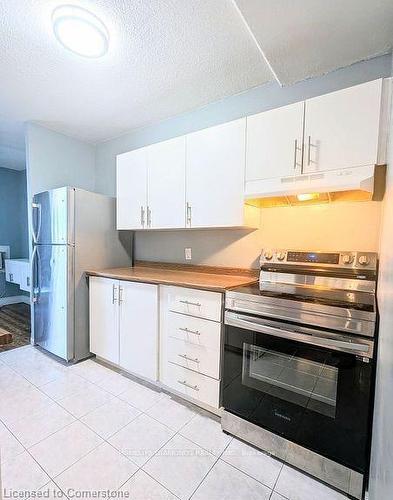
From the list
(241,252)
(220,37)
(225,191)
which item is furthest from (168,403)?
(220,37)

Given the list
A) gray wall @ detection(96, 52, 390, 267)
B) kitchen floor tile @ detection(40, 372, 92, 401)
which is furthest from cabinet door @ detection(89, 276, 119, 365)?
gray wall @ detection(96, 52, 390, 267)

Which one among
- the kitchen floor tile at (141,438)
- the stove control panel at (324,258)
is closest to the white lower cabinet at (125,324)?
the kitchen floor tile at (141,438)

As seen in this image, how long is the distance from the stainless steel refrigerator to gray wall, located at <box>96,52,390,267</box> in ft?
1.62

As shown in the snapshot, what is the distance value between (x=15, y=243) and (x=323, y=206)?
16.1ft

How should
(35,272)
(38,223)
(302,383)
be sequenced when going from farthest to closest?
(35,272) → (38,223) → (302,383)

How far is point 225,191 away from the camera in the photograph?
6.21 feet

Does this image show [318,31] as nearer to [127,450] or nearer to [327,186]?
[327,186]

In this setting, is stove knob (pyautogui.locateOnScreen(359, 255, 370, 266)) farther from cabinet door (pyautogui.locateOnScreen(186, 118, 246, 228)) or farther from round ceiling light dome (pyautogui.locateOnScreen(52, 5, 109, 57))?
round ceiling light dome (pyautogui.locateOnScreen(52, 5, 109, 57))

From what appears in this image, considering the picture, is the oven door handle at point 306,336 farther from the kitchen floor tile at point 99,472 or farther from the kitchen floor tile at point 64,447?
the kitchen floor tile at point 64,447

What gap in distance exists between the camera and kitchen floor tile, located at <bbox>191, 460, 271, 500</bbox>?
1210 millimetres

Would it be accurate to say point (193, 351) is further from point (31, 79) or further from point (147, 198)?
point (31, 79)

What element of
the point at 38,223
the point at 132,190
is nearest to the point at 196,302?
the point at 132,190

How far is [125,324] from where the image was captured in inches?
84.4

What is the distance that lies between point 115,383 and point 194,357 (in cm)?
83
